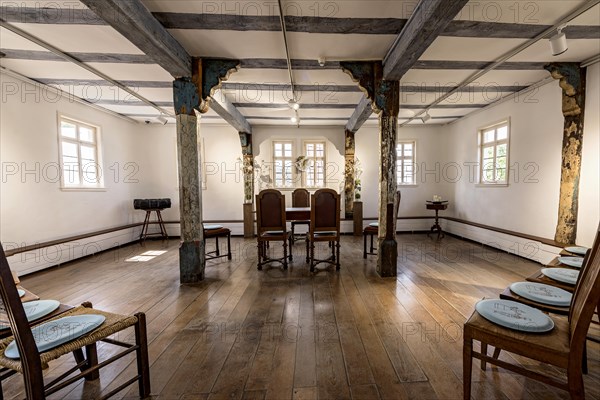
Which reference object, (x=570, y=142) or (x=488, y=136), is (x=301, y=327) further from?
(x=488, y=136)

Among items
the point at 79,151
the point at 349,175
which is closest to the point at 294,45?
the point at 349,175

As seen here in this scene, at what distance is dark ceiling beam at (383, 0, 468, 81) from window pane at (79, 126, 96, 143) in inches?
219

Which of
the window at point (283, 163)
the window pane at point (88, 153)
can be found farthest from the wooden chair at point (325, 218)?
the window pane at point (88, 153)

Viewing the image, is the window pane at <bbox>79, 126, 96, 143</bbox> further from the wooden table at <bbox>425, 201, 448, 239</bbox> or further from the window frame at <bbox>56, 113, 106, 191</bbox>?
the wooden table at <bbox>425, 201, 448, 239</bbox>

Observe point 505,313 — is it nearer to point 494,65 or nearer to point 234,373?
point 234,373

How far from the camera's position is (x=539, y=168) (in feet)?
13.4

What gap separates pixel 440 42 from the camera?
2848mm

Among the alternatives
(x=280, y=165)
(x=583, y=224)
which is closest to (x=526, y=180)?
(x=583, y=224)

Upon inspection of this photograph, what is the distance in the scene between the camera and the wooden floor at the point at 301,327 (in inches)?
60.5

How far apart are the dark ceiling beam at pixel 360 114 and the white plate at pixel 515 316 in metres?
3.32

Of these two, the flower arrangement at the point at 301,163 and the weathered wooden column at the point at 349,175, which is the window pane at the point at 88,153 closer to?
the flower arrangement at the point at 301,163

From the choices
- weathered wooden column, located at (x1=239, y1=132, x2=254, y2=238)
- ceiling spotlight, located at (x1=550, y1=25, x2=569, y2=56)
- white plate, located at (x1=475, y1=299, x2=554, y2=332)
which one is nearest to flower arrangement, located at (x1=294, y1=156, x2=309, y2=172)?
weathered wooden column, located at (x1=239, y1=132, x2=254, y2=238)

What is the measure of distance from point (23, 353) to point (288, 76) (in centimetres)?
375

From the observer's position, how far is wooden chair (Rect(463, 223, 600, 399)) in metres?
1.09
